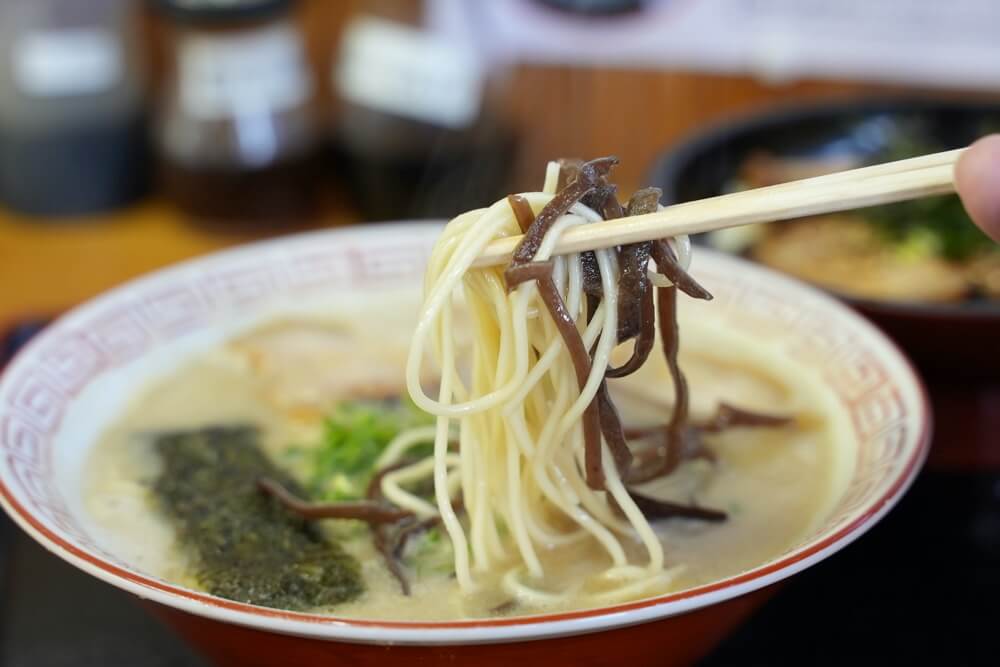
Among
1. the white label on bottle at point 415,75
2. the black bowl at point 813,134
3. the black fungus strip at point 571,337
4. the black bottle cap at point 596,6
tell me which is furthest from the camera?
the black bottle cap at point 596,6

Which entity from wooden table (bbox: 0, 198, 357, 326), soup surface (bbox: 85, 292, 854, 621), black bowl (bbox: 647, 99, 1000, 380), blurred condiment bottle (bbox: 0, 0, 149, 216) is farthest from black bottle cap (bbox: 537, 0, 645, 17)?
soup surface (bbox: 85, 292, 854, 621)

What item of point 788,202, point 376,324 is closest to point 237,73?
point 376,324

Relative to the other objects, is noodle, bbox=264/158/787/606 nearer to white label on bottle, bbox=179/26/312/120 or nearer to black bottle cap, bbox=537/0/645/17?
white label on bottle, bbox=179/26/312/120

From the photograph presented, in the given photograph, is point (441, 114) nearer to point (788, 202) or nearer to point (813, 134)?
point (813, 134)

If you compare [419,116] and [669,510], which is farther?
[419,116]

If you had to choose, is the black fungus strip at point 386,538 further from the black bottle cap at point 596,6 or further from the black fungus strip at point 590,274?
the black bottle cap at point 596,6

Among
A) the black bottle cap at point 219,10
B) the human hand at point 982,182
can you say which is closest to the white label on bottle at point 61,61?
the black bottle cap at point 219,10
